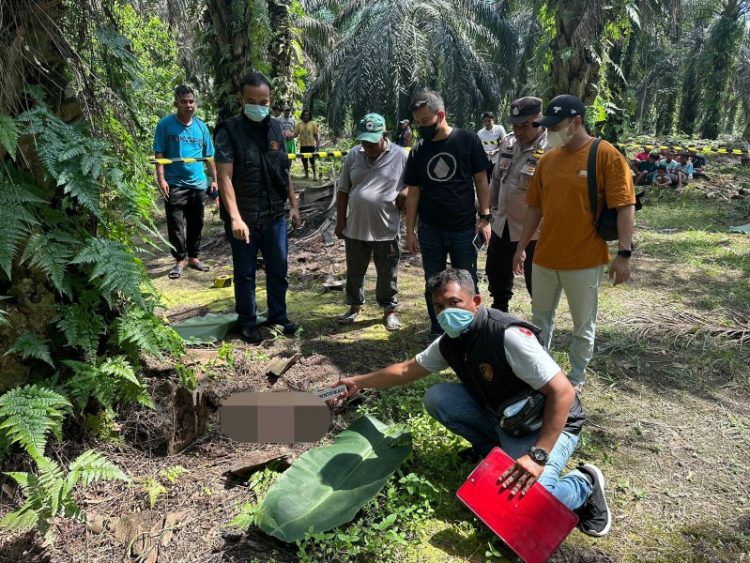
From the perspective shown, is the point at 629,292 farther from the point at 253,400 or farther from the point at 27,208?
the point at 27,208

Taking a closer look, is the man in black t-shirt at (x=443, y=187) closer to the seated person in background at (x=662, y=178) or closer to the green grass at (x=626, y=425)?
the green grass at (x=626, y=425)

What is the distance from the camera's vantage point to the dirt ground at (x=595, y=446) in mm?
2410

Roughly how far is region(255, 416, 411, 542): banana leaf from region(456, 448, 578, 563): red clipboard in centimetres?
46

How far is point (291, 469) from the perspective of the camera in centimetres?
273

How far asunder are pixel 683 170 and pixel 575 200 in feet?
36.9

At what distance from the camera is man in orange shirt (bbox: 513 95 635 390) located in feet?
10.4

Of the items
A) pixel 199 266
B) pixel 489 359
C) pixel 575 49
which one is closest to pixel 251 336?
pixel 489 359

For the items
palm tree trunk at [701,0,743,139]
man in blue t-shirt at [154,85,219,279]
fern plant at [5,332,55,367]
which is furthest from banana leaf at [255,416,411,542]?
palm tree trunk at [701,0,743,139]

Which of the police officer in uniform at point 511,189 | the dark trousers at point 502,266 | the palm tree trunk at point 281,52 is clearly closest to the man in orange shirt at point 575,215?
the police officer in uniform at point 511,189

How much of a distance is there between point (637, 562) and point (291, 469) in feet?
5.33

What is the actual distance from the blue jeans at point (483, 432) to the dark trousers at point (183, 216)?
4.30 m

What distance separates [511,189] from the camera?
4117 mm

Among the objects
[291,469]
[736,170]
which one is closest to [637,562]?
[291,469]

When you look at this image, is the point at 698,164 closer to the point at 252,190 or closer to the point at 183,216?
the point at 183,216
